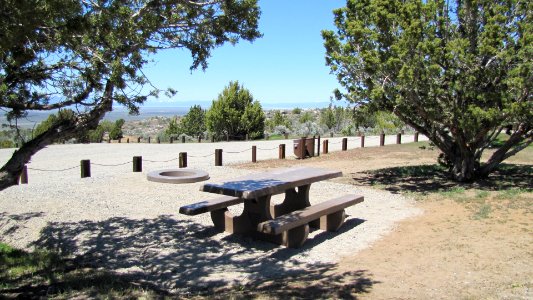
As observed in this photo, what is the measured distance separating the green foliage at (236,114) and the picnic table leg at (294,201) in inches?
952

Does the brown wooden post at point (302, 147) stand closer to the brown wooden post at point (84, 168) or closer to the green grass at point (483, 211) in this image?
the brown wooden post at point (84, 168)

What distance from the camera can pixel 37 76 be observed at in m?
5.28

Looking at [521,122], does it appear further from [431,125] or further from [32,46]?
[32,46]

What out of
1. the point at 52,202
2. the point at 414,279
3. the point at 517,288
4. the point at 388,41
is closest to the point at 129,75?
the point at 414,279

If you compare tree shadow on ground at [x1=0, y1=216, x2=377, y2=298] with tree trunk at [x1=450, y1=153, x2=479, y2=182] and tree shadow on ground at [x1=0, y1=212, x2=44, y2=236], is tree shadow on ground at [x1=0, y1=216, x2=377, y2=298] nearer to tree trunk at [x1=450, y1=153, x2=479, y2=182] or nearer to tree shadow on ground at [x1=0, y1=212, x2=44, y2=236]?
tree shadow on ground at [x1=0, y1=212, x2=44, y2=236]

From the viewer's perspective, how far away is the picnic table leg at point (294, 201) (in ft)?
25.7

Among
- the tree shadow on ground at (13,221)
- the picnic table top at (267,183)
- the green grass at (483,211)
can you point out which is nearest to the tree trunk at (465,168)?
the green grass at (483,211)

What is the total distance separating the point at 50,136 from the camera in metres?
4.77

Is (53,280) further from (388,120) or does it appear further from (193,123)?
(193,123)

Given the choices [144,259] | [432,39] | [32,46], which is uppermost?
[432,39]

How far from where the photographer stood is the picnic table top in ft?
20.4

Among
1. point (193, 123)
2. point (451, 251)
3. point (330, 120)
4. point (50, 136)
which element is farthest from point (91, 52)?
point (330, 120)

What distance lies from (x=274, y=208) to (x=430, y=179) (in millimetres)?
5928

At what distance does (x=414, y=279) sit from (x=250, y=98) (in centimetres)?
2889
